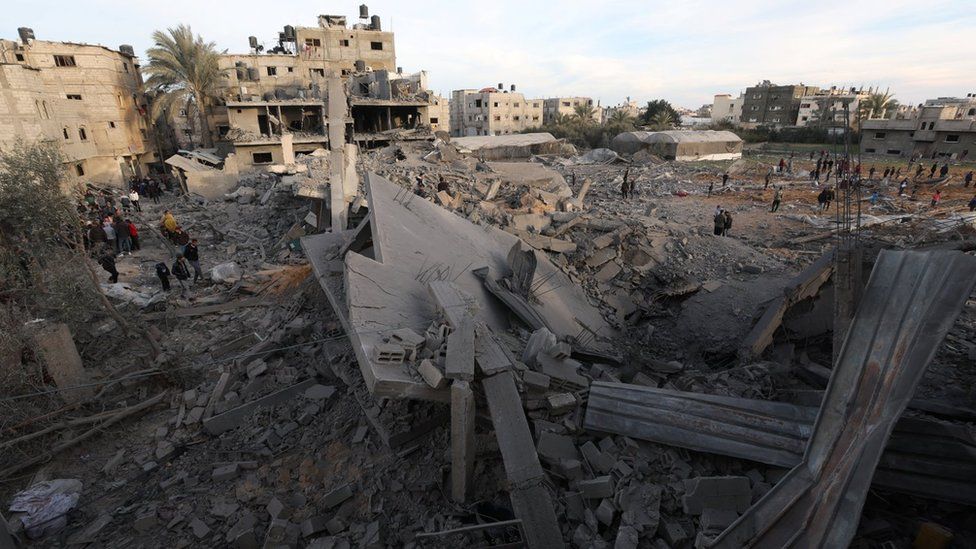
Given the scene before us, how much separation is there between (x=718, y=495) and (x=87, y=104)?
116 feet

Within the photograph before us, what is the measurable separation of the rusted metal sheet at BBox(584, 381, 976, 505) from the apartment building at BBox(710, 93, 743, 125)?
77231mm

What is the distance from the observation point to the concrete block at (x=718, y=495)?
334 cm

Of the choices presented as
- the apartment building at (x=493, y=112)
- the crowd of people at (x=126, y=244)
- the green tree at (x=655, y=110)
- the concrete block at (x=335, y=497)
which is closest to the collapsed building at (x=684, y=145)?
the green tree at (x=655, y=110)

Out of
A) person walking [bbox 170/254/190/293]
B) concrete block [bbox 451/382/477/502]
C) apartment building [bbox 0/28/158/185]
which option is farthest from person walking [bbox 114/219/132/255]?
concrete block [bbox 451/382/477/502]

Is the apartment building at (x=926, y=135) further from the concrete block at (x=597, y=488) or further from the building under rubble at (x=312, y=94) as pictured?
the concrete block at (x=597, y=488)

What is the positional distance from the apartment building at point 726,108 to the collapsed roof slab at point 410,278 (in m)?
73.6

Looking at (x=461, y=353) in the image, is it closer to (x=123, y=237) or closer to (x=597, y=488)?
(x=597, y=488)

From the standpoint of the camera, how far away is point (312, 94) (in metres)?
31.0

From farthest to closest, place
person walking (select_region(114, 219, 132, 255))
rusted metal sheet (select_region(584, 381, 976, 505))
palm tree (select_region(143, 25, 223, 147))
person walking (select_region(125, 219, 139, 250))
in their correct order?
1. palm tree (select_region(143, 25, 223, 147))
2. person walking (select_region(125, 219, 139, 250))
3. person walking (select_region(114, 219, 132, 255))
4. rusted metal sheet (select_region(584, 381, 976, 505))

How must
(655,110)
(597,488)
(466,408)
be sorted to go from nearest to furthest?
(597,488)
(466,408)
(655,110)

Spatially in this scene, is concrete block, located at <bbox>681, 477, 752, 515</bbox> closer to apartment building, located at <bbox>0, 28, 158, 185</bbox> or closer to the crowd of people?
the crowd of people

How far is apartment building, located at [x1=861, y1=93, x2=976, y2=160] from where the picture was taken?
30.0 m

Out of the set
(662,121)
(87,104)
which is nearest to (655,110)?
(662,121)

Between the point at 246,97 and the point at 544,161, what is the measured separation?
20.8 meters
